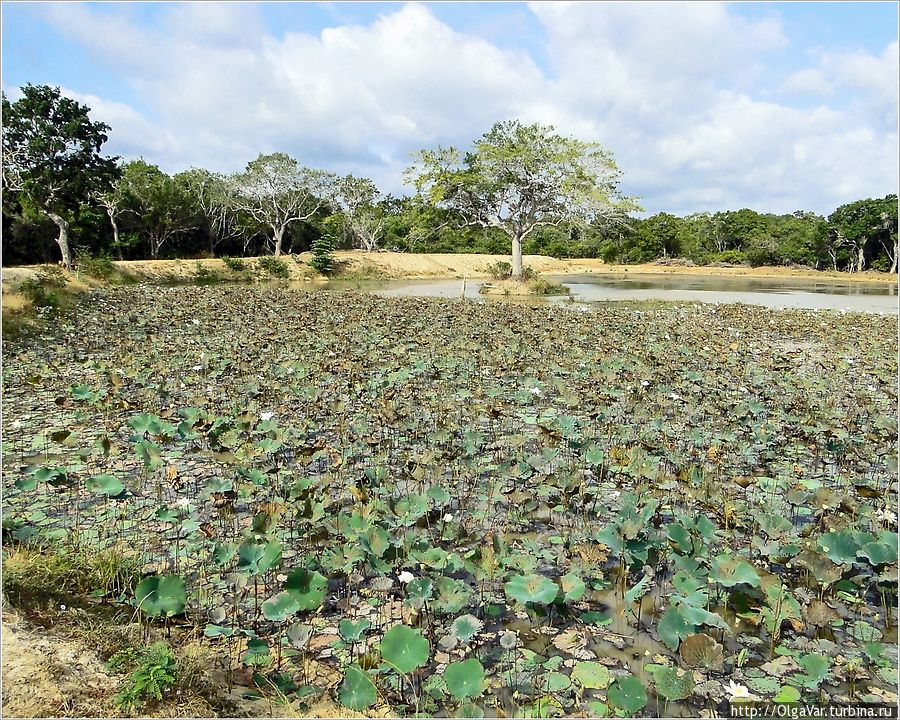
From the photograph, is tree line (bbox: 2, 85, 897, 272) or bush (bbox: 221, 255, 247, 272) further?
bush (bbox: 221, 255, 247, 272)

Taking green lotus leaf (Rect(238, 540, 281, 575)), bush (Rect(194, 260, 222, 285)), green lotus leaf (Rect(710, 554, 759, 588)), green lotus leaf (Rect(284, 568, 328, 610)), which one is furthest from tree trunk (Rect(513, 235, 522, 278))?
green lotus leaf (Rect(284, 568, 328, 610))

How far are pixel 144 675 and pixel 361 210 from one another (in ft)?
153

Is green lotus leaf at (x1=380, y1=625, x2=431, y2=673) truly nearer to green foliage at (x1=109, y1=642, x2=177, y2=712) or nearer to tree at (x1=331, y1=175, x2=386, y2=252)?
green foliage at (x1=109, y1=642, x2=177, y2=712)

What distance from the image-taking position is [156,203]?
31672 millimetres

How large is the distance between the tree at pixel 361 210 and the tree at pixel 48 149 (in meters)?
20.4

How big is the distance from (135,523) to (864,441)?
5.42 meters

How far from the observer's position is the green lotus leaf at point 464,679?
1.95 meters

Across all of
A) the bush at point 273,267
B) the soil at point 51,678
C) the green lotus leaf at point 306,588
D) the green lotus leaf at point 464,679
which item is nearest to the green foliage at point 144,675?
the soil at point 51,678

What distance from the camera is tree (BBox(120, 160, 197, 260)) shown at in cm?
3116

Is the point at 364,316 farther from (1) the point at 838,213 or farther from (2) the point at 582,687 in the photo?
(1) the point at 838,213

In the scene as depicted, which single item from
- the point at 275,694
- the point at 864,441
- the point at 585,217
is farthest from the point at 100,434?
the point at 585,217

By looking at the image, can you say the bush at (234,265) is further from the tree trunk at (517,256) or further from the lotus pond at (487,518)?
the lotus pond at (487,518)

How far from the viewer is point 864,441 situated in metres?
4.77

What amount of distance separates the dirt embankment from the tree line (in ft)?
9.35
